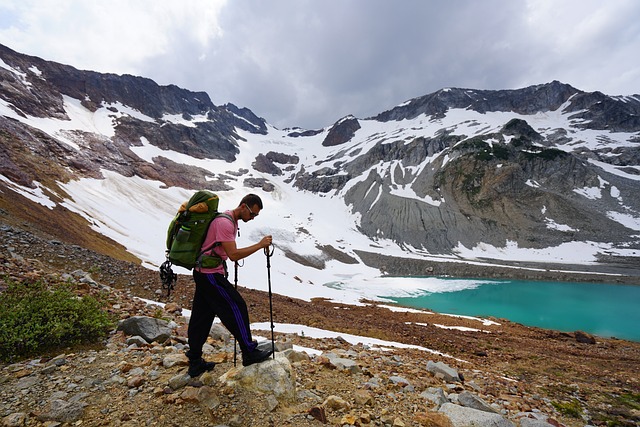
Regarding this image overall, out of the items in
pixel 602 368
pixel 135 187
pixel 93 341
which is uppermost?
pixel 135 187

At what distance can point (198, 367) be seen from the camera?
459 cm

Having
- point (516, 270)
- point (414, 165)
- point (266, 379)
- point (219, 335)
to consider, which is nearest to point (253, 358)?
point (266, 379)

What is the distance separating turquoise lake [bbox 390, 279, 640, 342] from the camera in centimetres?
3482

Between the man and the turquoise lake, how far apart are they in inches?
1601

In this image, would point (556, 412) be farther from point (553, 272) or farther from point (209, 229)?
point (553, 272)

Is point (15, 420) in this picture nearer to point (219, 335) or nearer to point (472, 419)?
point (219, 335)

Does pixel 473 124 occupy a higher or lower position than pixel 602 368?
higher

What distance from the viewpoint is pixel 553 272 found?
66.0 meters

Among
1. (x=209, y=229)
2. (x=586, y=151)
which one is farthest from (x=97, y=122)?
(x=586, y=151)

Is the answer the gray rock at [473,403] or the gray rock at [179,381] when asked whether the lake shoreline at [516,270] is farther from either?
the gray rock at [179,381]

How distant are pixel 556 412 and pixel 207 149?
16589cm

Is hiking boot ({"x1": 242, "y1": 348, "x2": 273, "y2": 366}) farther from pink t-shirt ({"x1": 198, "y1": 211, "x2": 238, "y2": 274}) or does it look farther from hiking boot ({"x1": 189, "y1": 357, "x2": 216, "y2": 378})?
pink t-shirt ({"x1": 198, "y1": 211, "x2": 238, "y2": 274})

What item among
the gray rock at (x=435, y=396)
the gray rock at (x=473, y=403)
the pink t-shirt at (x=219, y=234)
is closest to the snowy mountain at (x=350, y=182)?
the pink t-shirt at (x=219, y=234)

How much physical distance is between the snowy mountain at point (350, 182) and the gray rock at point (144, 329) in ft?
92.1
